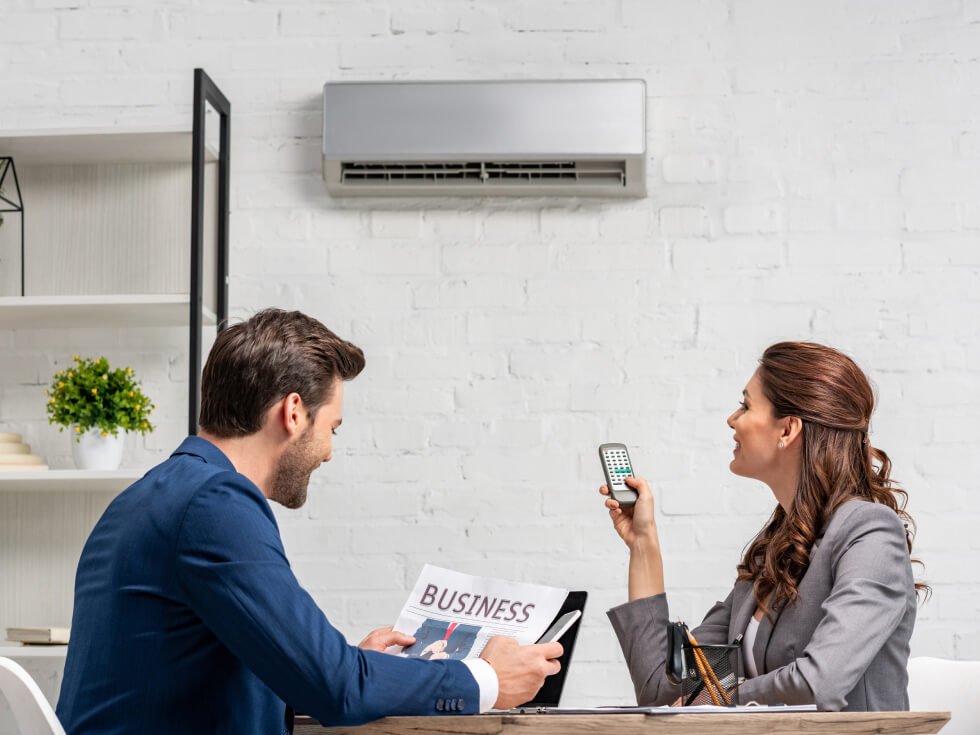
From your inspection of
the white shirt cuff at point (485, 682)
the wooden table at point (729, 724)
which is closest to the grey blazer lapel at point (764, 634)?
the wooden table at point (729, 724)

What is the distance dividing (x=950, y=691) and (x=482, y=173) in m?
1.56

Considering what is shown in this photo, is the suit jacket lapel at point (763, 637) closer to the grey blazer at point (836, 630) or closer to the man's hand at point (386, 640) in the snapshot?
the grey blazer at point (836, 630)

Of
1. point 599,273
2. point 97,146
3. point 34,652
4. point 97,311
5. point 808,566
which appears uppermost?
point 97,146

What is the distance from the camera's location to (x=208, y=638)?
4.68ft

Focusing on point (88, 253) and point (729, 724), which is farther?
point (88, 253)

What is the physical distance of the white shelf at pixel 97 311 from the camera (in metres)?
2.54

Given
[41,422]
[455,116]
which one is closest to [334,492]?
[41,422]

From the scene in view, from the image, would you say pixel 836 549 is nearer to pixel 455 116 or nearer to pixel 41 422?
pixel 455 116

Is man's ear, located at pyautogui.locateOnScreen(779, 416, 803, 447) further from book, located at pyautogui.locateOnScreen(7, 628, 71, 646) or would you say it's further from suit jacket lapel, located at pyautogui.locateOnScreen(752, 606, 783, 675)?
book, located at pyautogui.locateOnScreen(7, 628, 71, 646)

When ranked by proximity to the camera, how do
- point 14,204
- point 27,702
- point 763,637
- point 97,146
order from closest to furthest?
point 27,702
point 763,637
point 97,146
point 14,204

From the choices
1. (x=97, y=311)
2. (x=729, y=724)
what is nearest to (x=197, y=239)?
(x=97, y=311)

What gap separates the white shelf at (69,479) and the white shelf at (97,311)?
14.9 inches

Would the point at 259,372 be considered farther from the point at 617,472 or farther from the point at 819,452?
the point at 819,452

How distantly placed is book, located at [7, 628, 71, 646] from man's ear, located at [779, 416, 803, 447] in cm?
162
